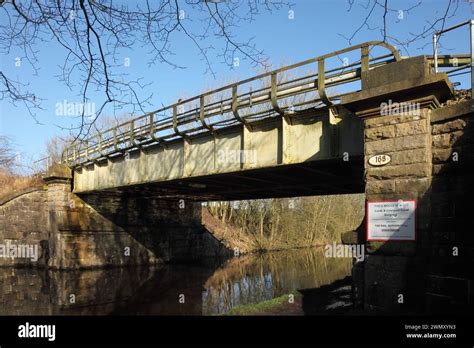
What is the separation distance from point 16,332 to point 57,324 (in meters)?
0.47

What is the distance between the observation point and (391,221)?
7863 mm

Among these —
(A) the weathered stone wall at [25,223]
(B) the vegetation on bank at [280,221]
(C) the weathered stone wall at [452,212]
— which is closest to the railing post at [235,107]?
(C) the weathered stone wall at [452,212]

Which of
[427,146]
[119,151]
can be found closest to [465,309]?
[427,146]

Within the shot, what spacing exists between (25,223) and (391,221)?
23.5 meters

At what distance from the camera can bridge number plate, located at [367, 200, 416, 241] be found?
7637mm

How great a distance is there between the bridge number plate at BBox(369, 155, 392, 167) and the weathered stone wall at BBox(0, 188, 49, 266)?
883 inches

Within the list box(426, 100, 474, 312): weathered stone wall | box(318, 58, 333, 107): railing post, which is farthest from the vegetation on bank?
box(426, 100, 474, 312): weathered stone wall

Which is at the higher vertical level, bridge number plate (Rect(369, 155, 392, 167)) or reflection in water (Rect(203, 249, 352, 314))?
bridge number plate (Rect(369, 155, 392, 167))

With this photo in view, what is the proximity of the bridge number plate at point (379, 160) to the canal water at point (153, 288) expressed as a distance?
7.72 meters

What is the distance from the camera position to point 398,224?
7.77 meters

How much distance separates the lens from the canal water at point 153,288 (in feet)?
50.7

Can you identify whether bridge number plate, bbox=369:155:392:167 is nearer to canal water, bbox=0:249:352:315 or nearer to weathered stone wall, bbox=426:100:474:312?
weathered stone wall, bbox=426:100:474:312

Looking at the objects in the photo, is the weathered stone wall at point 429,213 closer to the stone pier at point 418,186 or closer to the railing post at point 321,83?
the stone pier at point 418,186

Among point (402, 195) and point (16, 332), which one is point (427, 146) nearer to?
point (402, 195)
